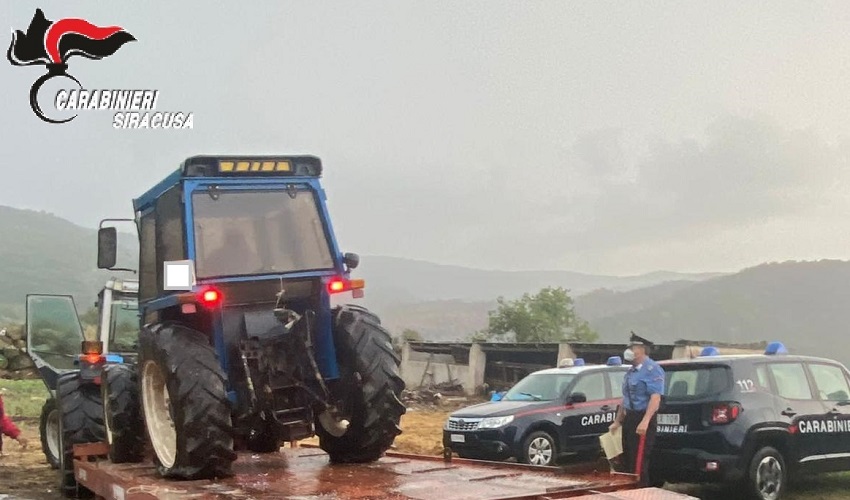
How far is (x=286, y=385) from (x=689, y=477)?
483 cm

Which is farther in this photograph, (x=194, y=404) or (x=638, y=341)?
(x=638, y=341)

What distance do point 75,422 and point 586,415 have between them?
21.7 feet

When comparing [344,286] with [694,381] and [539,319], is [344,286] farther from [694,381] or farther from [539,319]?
[539,319]

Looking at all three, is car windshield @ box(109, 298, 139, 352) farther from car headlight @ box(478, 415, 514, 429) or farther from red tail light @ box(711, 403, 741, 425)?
red tail light @ box(711, 403, 741, 425)

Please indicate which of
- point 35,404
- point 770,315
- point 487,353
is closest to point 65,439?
point 35,404

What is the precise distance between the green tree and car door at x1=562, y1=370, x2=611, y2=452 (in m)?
20.8

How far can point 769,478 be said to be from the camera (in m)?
9.45

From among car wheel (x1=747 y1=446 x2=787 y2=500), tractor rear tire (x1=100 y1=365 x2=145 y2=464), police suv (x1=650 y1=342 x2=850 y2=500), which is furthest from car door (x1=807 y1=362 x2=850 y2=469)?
tractor rear tire (x1=100 y1=365 x2=145 y2=464)

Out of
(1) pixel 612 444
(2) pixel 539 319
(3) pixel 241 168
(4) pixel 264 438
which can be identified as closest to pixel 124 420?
(4) pixel 264 438

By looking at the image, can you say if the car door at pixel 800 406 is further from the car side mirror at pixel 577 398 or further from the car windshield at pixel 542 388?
the car windshield at pixel 542 388

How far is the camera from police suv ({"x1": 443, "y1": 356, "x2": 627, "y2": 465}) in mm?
11930

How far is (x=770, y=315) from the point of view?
71.0 m

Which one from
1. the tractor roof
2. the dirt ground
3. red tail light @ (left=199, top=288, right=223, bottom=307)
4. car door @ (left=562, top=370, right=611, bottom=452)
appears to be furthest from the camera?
car door @ (left=562, top=370, right=611, bottom=452)

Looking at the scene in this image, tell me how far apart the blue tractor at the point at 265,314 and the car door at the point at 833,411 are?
5520mm
